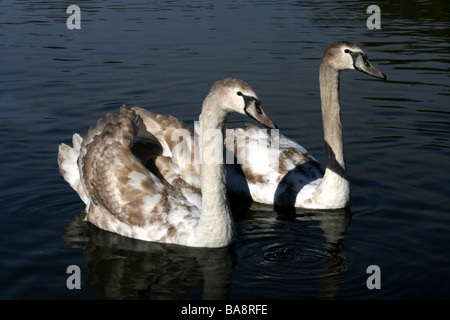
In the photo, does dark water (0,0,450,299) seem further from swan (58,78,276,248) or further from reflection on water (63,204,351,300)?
swan (58,78,276,248)

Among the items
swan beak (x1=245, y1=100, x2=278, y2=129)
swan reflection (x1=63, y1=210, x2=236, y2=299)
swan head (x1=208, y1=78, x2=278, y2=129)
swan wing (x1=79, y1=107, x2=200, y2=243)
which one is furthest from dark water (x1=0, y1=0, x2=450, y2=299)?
swan head (x1=208, y1=78, x2=278, y2=129)

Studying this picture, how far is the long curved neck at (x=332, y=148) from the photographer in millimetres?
9836

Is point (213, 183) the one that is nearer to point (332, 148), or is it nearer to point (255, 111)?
point (255, 111)

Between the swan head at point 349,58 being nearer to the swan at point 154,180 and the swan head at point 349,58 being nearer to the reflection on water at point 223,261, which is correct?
the reflection on water at point 223,261

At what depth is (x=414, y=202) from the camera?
9867 millimetres

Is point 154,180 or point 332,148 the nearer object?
point 154,180

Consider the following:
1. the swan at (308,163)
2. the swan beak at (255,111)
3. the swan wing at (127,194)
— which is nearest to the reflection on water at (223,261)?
the swan wing at (127,194)

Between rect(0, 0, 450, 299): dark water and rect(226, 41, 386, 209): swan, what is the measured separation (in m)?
0.29

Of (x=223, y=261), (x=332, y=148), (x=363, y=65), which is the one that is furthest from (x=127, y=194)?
(x=363, y=65)

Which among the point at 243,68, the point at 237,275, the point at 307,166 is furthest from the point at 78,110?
the point at 237,275

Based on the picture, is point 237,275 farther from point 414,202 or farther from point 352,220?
point 414,202

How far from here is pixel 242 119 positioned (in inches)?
565

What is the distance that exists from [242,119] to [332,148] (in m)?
4.54

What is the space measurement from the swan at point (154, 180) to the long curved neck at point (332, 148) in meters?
1.81
